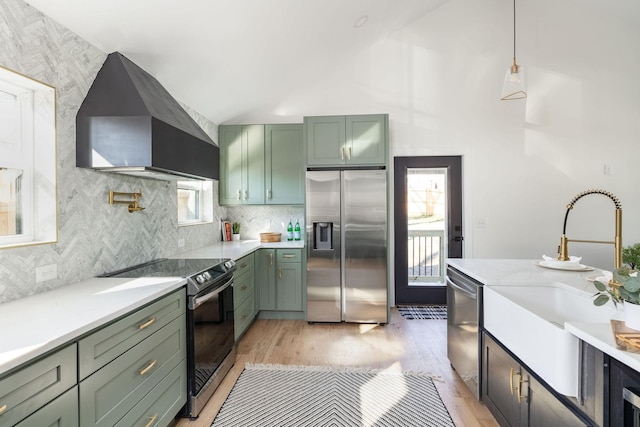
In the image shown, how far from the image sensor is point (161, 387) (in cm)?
164

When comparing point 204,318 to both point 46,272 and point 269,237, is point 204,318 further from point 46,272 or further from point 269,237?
point 269,237

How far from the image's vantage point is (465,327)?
84.4 inches

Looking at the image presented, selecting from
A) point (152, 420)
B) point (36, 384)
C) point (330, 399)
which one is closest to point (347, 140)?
point (330, 399)

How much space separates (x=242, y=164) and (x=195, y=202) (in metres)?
0.74

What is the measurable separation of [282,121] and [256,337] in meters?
Answer: 2.69

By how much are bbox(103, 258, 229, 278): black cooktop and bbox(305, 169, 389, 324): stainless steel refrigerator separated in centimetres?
125

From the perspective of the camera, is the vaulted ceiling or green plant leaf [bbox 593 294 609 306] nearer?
green plant leaf [bbox 593 294 609 306]

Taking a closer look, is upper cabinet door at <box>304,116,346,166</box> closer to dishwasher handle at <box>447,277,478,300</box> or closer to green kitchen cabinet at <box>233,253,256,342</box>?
green kitchen cabinet at <box>233,253,256,342</box>

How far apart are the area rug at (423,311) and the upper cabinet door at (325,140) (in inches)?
80.8

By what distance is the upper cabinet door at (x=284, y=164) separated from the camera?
376cm

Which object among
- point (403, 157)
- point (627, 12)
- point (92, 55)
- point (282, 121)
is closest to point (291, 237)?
point (282, 121)

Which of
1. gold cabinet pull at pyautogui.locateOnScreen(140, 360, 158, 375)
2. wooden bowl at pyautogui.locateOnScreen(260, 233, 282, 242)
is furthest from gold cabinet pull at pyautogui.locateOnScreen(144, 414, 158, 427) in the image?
wooden bowl at pyautogui.locateOnScreen(260, 233, 282, 242)

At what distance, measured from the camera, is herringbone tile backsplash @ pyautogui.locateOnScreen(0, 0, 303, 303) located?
4.83 feet

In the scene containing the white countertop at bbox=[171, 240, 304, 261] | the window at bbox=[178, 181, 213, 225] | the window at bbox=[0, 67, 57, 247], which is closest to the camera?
the window at bbox=[0, 67, 57, 247]
